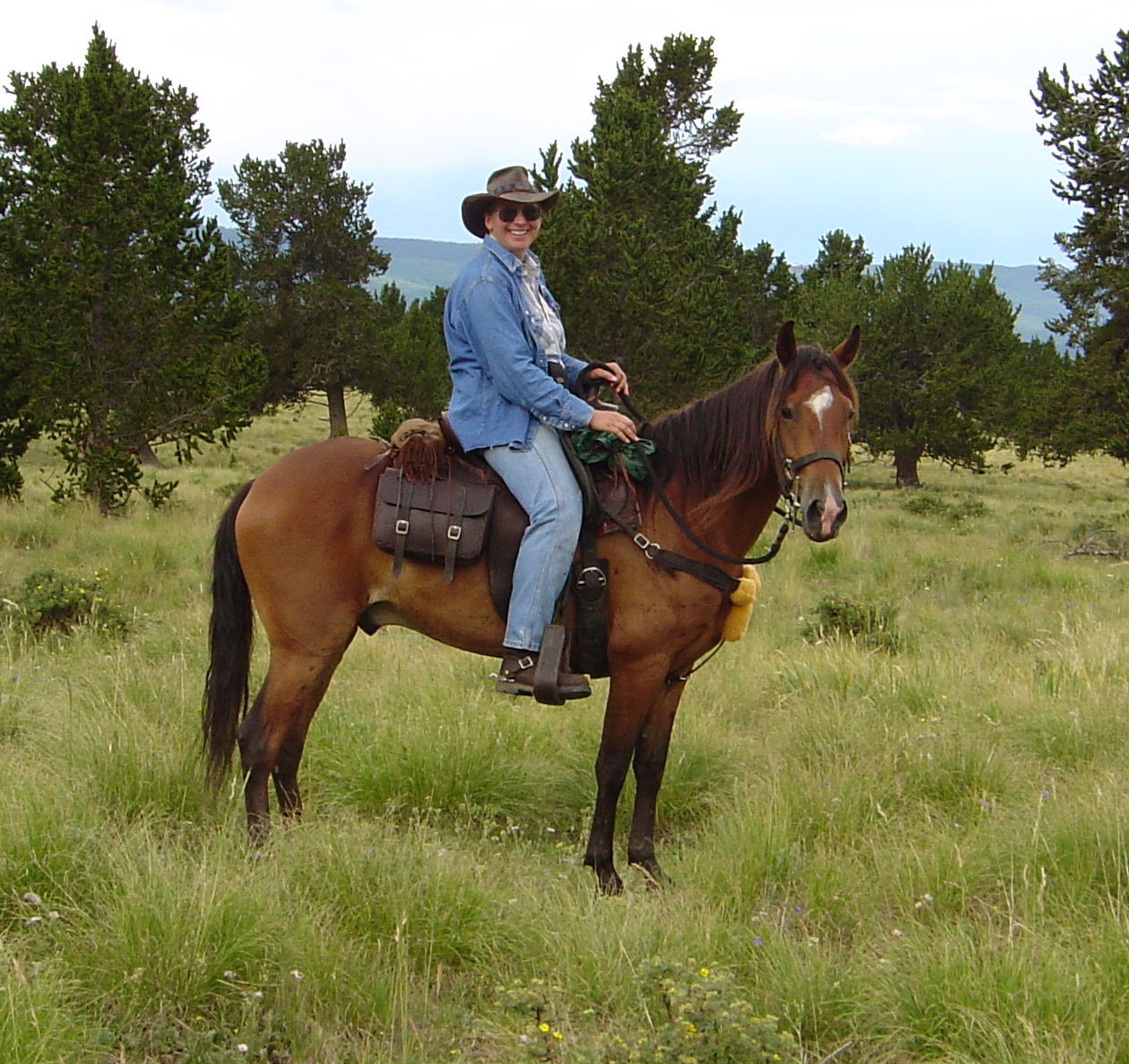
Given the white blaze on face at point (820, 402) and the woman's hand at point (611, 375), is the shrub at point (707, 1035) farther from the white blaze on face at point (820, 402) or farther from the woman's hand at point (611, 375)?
the woman's hand at point (611, 375)

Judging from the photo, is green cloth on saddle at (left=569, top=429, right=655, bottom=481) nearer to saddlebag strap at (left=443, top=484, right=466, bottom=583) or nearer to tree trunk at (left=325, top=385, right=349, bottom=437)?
saddlebag strap at (left=443, top=484, right=466, bottom=583)

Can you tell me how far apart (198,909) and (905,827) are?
9.39 ft

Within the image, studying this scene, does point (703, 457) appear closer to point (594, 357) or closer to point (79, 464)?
point (79, 464)

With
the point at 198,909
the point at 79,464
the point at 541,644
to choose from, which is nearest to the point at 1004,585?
the point at 541,644

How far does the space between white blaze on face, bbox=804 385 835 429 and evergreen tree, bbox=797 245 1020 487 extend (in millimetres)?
22169

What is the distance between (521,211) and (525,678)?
Result: 6.52ft

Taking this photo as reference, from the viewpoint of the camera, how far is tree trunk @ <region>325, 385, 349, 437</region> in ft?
97.1

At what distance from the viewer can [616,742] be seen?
4.59 m

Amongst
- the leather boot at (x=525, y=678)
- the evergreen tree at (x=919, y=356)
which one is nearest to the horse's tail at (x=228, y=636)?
the leather boot at (x=525, y=678)

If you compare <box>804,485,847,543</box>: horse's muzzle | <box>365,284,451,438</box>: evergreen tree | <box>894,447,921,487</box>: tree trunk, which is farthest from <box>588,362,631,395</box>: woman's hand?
<box>894,447,921,487</box>: tree trunk

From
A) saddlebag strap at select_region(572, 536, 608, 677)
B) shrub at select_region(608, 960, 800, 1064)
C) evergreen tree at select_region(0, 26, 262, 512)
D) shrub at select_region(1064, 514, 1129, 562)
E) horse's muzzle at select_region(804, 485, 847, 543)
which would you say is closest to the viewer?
shrub at select_region(608, 960, 800, 1064)

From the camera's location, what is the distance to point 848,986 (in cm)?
328

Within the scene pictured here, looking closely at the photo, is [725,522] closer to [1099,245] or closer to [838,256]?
[1099,245]

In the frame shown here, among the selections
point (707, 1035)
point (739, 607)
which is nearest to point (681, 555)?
point (739, 607)
